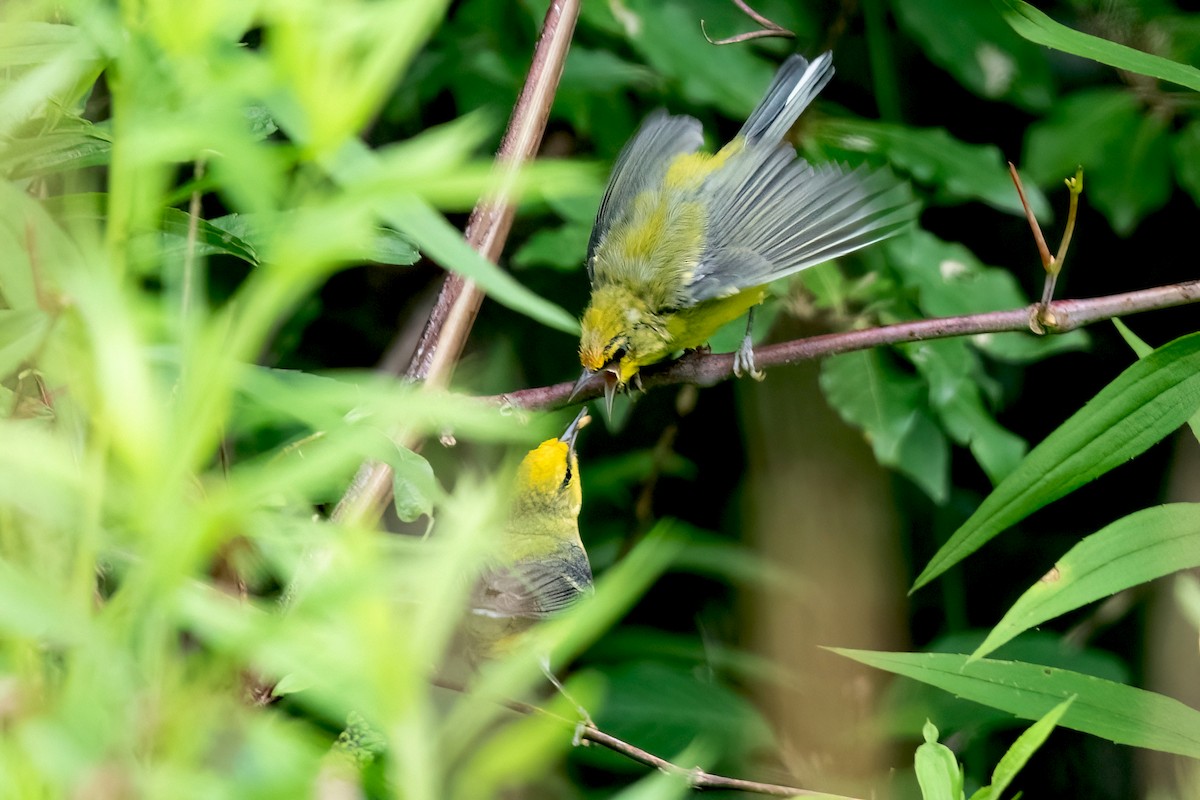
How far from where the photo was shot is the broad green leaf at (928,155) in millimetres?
1797

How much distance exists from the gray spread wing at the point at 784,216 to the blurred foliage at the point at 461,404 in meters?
0.09

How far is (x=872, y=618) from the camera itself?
2.01 metres

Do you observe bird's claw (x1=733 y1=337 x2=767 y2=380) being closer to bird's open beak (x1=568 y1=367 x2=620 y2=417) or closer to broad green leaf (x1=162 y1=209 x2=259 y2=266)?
bird's open beak (x1=568 y1=367 x2=620 y2=417)

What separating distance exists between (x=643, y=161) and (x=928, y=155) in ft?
1.56

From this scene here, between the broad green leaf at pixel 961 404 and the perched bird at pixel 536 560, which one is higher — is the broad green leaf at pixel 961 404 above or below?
above

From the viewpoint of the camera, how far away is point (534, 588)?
132cm

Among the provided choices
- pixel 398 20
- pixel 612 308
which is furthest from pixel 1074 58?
pixel 398 20

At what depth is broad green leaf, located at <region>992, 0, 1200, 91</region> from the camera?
3.14 ft

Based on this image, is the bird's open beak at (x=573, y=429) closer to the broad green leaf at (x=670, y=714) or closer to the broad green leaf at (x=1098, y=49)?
the broad green leaf at (x=670, y=714)

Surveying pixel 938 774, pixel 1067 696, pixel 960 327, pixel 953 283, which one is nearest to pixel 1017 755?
pixel 938 774

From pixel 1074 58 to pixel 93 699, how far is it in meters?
2.40

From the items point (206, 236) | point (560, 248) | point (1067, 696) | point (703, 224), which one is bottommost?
point (1067, 696)

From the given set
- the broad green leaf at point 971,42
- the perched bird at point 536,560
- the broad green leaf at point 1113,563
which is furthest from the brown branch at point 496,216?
the broad green leaf at point 971,42

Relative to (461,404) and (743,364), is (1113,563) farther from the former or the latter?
(461,404)
